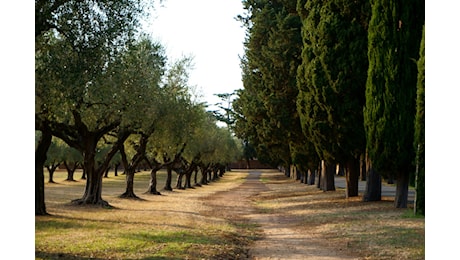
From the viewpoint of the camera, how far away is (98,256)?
37.7 ft

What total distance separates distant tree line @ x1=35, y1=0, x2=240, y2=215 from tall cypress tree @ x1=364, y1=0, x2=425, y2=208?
788 cm

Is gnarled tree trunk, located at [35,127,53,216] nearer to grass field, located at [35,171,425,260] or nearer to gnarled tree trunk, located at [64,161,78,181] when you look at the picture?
grass field, located at [35,171,425,260]

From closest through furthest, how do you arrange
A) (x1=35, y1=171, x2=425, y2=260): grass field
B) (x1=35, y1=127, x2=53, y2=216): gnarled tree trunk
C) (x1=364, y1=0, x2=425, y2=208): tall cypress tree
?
(x1=35, y1=171, x2=425, y2=260): grass field < (x1=364, y1=0, x2=425, y2=208): tall cypress tree < (x1=35, y1=127, x2=53, y2=216): gnarled tree trunk

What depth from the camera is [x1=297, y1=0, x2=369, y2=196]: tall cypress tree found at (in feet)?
74.6

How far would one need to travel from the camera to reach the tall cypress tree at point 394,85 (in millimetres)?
19391

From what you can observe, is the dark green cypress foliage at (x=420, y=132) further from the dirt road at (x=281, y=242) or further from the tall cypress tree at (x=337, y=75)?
the tall cypress tree at (x=337, y=75)

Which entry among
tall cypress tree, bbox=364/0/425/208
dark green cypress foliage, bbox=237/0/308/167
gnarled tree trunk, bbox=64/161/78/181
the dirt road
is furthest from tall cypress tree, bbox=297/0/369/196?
gnarled tree trunk, bbox=64/161/78/181

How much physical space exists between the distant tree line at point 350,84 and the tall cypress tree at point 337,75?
0.04 metres

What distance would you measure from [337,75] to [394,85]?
3645mm

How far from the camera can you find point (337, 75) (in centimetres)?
2292

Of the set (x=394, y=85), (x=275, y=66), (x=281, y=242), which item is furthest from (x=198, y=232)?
(x=275, y=66)

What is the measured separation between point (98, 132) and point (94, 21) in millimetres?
12254
